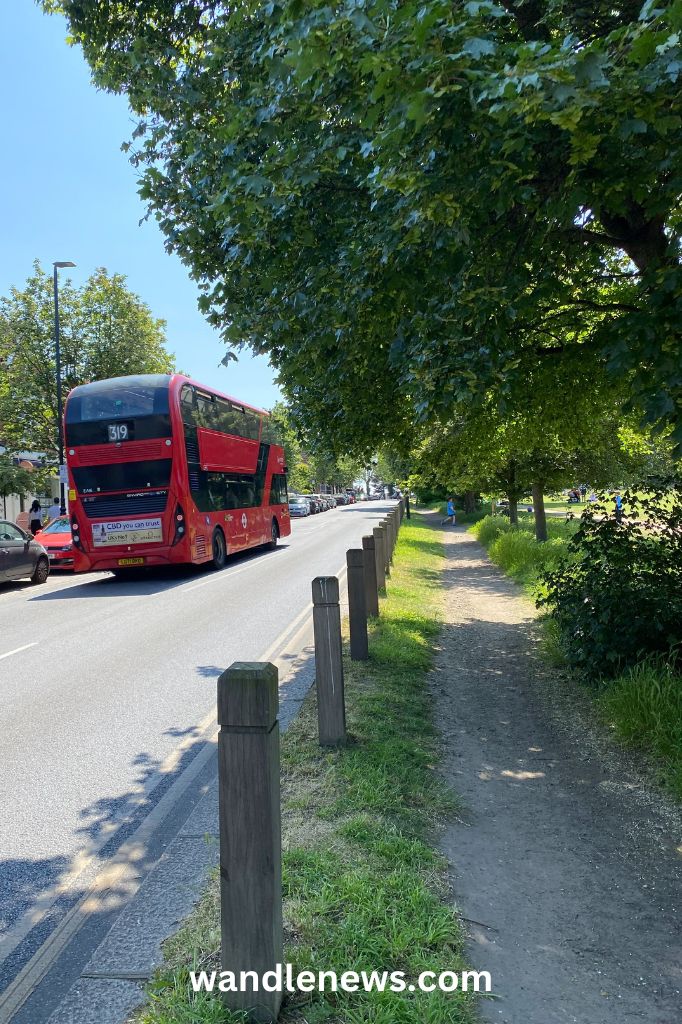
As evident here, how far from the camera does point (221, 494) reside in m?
17.0

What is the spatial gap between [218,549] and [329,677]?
1261cm

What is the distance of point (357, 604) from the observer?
6566 millimetres

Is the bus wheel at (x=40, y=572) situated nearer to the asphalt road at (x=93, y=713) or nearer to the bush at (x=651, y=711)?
the asphalt road at (x=93, y=713)

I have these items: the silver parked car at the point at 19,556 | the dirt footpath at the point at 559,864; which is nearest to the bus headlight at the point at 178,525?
the silver parked car at the point at 19,556

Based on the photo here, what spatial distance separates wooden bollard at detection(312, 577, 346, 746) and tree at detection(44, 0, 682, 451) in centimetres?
155

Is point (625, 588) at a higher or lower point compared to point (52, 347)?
lower

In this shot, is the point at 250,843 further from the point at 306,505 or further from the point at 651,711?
the point at 306,505

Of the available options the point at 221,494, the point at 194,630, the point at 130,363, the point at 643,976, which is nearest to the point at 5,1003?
the point at 643,976

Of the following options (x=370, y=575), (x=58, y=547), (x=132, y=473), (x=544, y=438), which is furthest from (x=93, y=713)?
(x=58, y=547)

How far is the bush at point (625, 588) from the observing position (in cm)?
575

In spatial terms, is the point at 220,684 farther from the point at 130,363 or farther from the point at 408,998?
the point at 130,363

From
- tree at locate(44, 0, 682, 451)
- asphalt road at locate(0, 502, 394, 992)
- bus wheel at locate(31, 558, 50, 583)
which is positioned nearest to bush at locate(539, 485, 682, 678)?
tree at locate(44, 0, 682, 451)

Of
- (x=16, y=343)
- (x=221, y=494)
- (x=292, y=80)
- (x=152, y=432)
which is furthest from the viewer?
(x=16, y=343)

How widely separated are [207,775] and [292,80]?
4.56m
